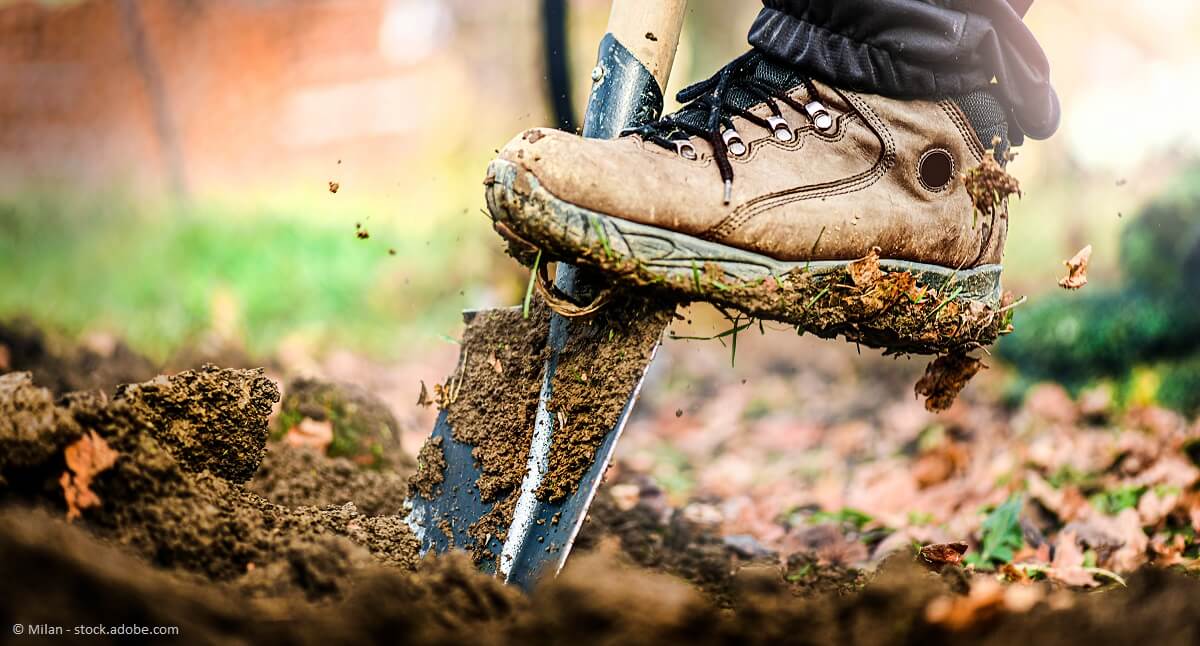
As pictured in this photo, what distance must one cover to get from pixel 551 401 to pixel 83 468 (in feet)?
2.44

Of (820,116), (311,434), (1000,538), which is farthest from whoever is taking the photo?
(311,434)

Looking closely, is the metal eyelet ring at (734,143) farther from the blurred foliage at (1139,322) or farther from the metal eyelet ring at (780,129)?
the blurred foliage at (1139,322)

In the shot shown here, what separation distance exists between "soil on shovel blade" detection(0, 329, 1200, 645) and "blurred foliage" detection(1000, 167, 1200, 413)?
2586mm

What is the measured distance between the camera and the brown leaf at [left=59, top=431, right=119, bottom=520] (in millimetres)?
1232

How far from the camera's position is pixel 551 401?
5.33 ft

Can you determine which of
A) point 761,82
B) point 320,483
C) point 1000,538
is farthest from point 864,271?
point 320,483

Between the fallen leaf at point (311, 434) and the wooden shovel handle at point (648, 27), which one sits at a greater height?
the wooden shovel handle at point (648, 27)

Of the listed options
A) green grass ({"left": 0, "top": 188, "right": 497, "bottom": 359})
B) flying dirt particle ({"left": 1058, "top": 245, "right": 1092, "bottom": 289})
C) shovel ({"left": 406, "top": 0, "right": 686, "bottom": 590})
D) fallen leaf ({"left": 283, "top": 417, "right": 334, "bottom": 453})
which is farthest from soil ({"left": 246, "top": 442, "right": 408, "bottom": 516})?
green grass ({"left": 0, "top": 188, "right": 497, "bottom": 359})

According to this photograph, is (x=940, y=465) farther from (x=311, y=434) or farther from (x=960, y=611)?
(x=960, y=611)

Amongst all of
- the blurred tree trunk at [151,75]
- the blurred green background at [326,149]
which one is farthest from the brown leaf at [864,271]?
the blurred tree trunk at [151,75]

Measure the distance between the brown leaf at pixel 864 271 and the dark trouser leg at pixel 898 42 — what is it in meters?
0.32

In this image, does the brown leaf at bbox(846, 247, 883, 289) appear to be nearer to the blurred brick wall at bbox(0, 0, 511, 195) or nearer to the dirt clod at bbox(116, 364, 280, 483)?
the dirt clod at bbox(116, 364, 280, 483)

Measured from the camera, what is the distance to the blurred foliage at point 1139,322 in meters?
3.61

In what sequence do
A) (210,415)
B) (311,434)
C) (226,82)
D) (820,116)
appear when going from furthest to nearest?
(226,82)
(311,434)
(820,116)
(210,415)
